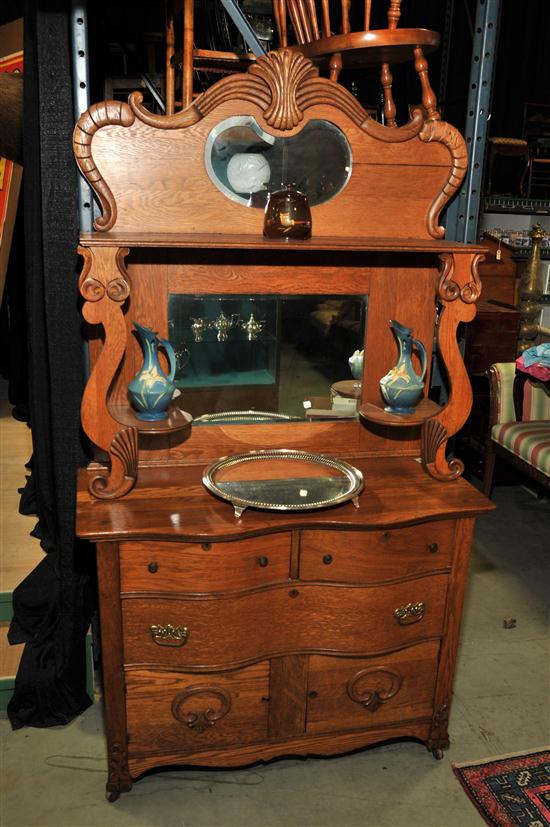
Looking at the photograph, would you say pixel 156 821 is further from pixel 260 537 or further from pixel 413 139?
pixel 413 139

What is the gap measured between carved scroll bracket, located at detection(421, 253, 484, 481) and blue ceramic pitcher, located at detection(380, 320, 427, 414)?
0.08m

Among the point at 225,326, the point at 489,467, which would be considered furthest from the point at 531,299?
the point at 225,326

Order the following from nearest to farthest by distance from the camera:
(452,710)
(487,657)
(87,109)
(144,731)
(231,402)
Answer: (87,109) → (144,731) → (231,402) → (452,710) → (487,657)

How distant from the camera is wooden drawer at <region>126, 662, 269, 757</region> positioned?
79.7 inches

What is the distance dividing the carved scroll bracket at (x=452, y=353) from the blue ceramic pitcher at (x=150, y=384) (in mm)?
784

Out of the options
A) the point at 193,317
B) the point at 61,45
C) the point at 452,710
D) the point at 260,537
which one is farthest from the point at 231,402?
the point at 452,710

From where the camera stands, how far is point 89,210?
6.88 feet

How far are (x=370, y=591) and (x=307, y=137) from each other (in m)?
1.28

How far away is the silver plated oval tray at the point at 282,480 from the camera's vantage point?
1991mm

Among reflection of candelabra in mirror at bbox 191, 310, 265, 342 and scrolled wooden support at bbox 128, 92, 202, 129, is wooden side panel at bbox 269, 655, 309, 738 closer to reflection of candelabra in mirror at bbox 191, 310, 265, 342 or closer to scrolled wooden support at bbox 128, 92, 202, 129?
reflection of candelabra in mirror at bbox 191, 310, 265, 342

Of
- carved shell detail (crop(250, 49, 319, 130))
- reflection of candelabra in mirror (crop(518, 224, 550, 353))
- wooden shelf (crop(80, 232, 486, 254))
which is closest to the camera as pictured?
wooden shelf (crop(80, 232, 486, 254))

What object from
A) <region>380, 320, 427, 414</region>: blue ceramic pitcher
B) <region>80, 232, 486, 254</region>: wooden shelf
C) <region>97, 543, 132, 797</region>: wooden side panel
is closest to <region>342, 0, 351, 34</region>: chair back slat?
<region>80, 232, 486, 254</region>: wooden shelf

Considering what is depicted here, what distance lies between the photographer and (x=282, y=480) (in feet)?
7.03

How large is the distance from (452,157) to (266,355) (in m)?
0.79
